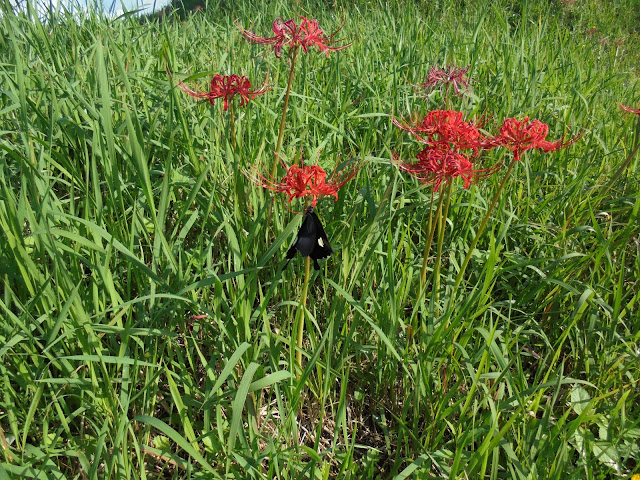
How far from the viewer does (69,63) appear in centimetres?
215

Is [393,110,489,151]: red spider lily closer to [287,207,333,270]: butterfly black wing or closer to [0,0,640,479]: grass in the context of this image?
[0,0,640,479]: grass

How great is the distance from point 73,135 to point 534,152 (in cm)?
179

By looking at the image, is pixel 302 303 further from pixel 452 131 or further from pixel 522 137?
pixel 522 137

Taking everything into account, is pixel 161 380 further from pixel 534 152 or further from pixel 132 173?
pixel 534 152

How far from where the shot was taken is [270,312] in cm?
143

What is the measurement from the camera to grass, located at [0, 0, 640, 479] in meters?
1.21

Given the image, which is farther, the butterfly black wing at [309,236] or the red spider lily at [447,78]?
the red spider lily at [447,78]

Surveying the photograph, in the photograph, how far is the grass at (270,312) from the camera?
3.98ft

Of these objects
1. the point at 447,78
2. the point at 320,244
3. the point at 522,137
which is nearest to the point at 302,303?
the point at 320,244

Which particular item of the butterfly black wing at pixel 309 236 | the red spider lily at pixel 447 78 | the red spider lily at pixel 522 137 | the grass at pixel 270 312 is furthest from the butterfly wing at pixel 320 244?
the red spider lily at pixel 447 78

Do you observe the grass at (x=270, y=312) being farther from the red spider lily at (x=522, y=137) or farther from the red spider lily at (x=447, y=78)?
the red spider lily at (x=522, y=137)

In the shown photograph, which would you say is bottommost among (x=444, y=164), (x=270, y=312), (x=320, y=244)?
(x=270, y=312)

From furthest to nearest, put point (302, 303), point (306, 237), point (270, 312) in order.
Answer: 1. point (270, 312)
2. point (302, 303)
3. point (306, 237)

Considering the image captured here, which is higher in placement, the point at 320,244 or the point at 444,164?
the point at 444,164
